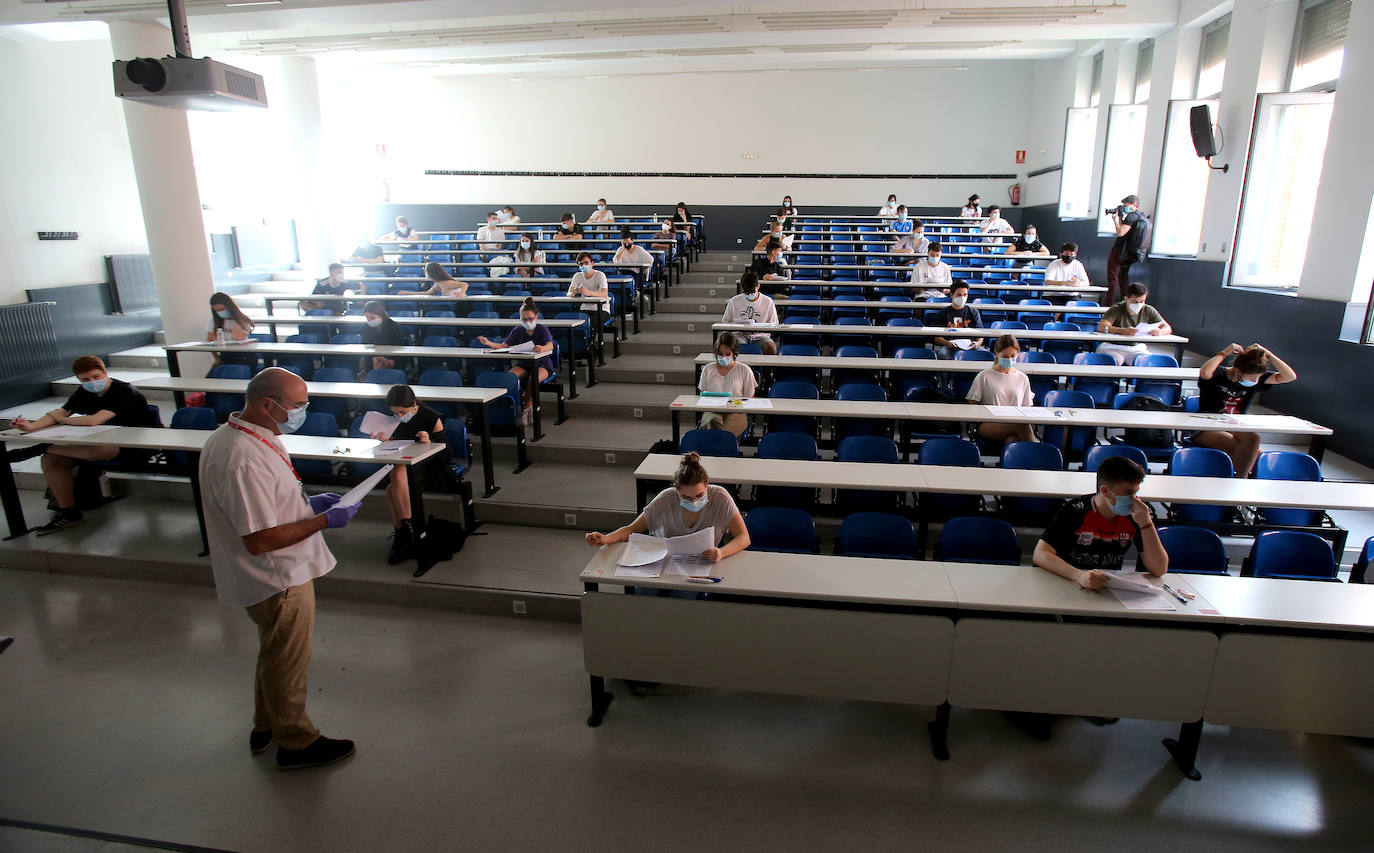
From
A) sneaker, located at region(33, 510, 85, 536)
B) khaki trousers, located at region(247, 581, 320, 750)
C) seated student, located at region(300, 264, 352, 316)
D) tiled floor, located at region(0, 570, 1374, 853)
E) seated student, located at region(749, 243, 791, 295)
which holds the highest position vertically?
seated student, located at region(749, 243, 791, 295)

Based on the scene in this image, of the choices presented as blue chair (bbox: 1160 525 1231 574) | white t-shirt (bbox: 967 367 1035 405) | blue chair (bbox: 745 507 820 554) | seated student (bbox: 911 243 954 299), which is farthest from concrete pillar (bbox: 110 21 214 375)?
blue chair (bbox: 1160 525 1231 574)

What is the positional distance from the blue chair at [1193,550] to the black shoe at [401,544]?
5.01 meters

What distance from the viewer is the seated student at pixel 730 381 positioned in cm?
624

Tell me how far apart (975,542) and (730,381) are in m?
2.76

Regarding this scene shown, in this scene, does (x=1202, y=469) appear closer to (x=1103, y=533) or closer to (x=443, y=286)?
(x=1103, y=533)

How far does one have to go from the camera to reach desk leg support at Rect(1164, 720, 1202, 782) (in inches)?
135

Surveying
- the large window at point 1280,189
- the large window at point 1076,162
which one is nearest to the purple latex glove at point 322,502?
the large window at point 1280,189

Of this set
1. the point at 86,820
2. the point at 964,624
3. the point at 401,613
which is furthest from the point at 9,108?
the point at 964,624

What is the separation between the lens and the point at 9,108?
9719 mm

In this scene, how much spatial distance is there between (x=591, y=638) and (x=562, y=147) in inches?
742

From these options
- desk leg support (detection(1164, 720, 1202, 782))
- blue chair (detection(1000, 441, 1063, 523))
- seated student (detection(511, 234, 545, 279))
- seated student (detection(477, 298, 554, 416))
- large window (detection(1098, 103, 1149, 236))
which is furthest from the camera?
large window (detection(1098, 103, 1149, 236))

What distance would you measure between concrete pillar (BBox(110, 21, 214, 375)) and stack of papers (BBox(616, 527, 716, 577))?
901 centimetres

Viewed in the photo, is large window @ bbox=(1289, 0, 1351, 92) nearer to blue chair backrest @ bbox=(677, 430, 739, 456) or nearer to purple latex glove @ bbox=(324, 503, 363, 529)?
blue chair backrest @ bbox=(677, 430, 739, 456)

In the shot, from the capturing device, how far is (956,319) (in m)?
8.61
